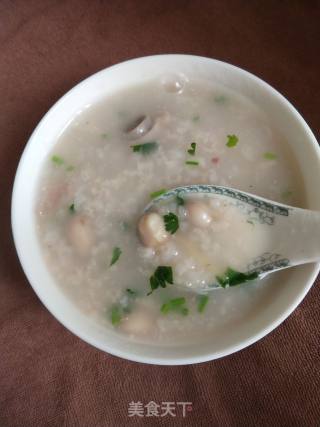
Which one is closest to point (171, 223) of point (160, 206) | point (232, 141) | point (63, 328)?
point (160, 206)

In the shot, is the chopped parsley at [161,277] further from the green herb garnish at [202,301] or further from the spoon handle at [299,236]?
the spoon handle at [299,236]

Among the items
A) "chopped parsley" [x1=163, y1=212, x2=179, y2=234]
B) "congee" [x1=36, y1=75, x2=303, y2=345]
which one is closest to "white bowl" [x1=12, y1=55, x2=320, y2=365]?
"congee" [x1=36, y1=75, x2=303, y2=345]

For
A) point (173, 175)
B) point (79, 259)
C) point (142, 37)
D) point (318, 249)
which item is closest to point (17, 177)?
point (79, 259)

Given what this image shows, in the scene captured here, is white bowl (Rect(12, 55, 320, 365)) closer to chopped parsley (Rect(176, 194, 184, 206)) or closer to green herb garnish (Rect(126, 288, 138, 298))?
green herb garnish (Rect(126, 288, 138, 298))

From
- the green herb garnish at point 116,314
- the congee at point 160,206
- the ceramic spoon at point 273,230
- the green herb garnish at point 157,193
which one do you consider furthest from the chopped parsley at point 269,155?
the green herb garnish at point 116,314

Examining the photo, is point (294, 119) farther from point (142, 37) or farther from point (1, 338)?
point (1, 338)
